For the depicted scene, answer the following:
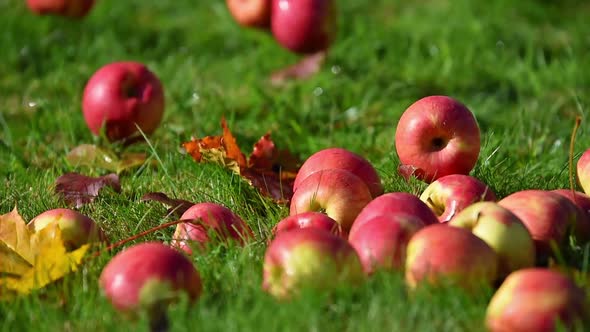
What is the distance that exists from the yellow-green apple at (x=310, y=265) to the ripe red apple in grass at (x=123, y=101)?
62.7 inches

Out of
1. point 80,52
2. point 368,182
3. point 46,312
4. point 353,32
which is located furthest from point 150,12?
point 46,312

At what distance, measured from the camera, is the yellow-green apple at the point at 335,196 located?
240 centimetres

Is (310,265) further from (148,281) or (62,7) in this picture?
(62,7)

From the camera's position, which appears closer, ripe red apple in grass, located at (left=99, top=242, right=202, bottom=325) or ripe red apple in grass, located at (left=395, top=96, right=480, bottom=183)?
ripe red apple in grass, located at (left=99, top=242, right=202, bottom=325)

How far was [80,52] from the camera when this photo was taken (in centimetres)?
477

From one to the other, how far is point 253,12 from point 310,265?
2.90 meters

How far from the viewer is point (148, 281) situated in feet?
6.28

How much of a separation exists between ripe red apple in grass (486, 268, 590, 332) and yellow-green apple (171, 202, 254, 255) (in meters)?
0.74

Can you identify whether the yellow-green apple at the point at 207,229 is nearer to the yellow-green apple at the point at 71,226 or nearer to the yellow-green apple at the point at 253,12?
the yellow-green apple at the point at 71,226

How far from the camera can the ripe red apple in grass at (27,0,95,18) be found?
4895 millimetres

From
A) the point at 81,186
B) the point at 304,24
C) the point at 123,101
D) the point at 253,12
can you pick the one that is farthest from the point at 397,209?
the point at 253,12

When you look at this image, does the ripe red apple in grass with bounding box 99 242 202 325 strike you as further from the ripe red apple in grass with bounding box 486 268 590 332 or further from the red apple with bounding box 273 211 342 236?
the ripe red apple in grass with bounding box 486 268 590 332

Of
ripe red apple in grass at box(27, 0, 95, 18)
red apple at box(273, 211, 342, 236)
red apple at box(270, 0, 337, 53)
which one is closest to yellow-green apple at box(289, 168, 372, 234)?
red apple at box(273, 211, 342, 236)

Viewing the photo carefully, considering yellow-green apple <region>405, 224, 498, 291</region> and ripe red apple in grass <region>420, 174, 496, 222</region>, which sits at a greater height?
yellow-green apple <region>405, 224, 498, 291</region>
